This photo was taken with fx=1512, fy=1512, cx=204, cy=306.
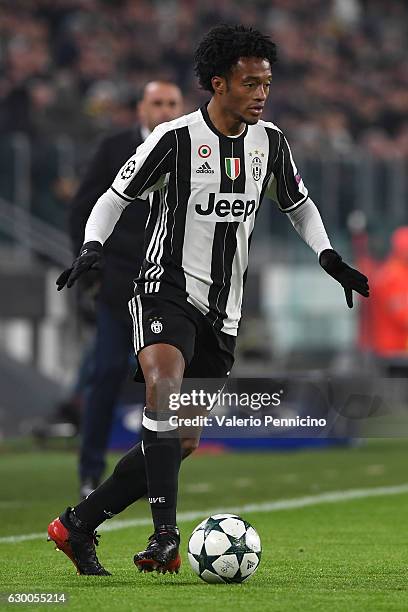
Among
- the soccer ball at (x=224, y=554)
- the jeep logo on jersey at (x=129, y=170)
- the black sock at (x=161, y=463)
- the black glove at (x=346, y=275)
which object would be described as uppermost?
the jeep logo on jersey at (x=129, y=170)

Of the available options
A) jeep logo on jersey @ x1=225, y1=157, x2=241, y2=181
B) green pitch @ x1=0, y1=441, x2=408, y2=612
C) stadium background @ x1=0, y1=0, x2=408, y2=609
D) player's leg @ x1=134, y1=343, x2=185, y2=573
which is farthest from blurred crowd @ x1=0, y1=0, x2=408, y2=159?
player's leg @ x1=134, y1=343, x2=185, y2=573

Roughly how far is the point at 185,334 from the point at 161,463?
44 cm

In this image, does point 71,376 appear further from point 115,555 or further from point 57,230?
point 115,555

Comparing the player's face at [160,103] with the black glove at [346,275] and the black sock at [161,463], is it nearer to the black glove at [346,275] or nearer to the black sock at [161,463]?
the black glove at [346,275]

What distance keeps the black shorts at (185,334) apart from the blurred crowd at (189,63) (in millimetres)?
10600

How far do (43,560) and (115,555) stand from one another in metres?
0.29

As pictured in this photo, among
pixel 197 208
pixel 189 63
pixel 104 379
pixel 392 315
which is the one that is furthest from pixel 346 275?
pixel 189 63

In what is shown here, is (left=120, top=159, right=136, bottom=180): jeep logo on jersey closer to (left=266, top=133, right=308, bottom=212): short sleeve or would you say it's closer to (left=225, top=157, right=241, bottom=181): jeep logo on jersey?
(left=225, top=157, right=241, bottom=181): jeep logo on jersey

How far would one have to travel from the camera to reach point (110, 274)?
7.99 metres

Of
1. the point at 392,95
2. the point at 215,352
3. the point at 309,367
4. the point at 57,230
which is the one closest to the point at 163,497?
the point at 215,352

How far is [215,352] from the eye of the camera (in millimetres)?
5234

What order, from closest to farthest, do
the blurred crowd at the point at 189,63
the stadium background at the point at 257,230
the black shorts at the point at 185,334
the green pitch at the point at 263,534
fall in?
the green pitch at the point at 263,534 < the black shorts at the point at 185,334 < the stadium background at the point at 257,230 < the blurred crowd at the point at 189,63

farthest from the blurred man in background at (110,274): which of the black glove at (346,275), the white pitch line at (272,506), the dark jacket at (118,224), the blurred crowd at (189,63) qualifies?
the blurred crowd at (189,63)

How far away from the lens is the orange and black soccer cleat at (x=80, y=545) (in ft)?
16.6
